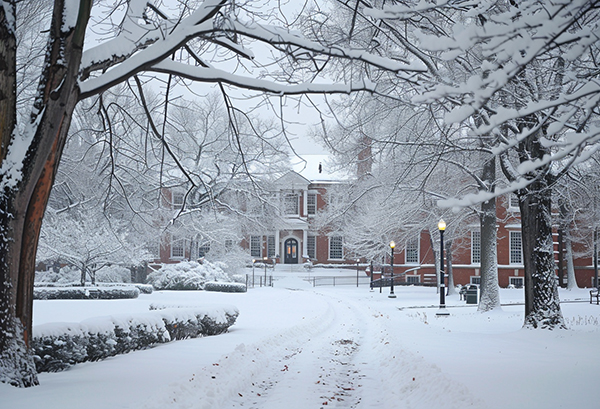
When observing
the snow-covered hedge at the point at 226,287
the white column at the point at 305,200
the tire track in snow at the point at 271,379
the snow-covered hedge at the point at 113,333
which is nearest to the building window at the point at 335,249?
the white column at the point at 305,200

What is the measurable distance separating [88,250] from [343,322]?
45.3ft

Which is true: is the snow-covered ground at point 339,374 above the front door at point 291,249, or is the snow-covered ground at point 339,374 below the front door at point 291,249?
below

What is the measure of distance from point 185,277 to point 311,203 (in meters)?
27.5

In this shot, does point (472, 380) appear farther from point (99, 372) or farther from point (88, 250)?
point (88, 250)

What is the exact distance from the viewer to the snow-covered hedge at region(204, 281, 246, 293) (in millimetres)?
28453

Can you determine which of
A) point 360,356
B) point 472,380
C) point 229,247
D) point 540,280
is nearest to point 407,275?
point 229,247

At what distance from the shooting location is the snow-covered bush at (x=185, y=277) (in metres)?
29.4

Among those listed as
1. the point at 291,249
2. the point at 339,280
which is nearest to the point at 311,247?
the point at 291,249

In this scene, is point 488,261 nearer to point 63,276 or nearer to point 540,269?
point 540,269

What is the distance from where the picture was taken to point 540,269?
12008 mm

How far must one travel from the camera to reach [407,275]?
144ft

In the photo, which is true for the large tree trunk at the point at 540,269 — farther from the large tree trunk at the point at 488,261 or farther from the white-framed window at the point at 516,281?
the white-framed window at the point at 516,281

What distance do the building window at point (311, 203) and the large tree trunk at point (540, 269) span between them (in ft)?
141

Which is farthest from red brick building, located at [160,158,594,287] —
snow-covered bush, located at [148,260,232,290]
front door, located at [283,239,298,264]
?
snow-covered bush, located at [148,260,232,290]
